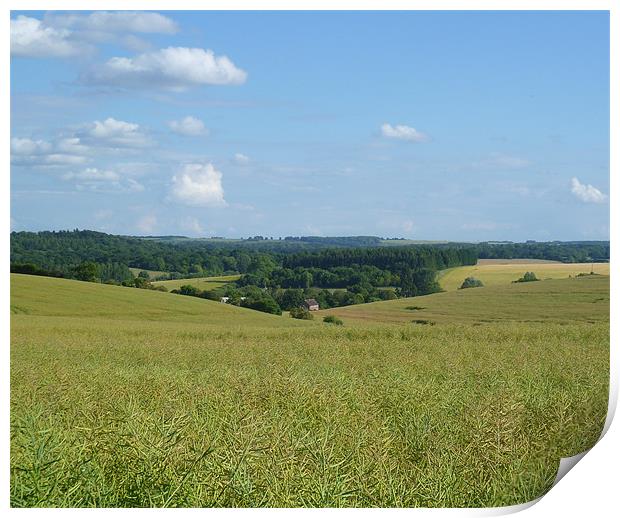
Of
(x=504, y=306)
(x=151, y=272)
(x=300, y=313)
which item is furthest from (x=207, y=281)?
(x=504, y=306)

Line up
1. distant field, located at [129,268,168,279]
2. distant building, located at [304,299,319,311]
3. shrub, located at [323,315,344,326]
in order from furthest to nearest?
shrub, located at [323,315,344,326]
distant field, located at [129,268,168,279]
distant building, located at [304,299,319,311]

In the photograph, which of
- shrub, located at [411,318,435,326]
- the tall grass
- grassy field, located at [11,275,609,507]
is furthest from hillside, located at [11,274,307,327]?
the tall grass

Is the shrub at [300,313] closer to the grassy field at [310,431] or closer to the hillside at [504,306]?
the hillside at [504,306]

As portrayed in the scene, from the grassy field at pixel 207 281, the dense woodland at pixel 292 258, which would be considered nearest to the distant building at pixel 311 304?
the dense woodland at pixel 292 258

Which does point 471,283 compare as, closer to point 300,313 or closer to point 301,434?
point 300,313

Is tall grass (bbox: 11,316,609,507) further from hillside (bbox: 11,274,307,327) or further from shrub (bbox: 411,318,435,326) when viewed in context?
hillside (bbox: 11,274,307,327)

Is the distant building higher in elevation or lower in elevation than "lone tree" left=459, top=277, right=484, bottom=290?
lower

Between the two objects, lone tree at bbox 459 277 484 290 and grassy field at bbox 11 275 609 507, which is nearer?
grassy field at bbox 11 275 609 507
